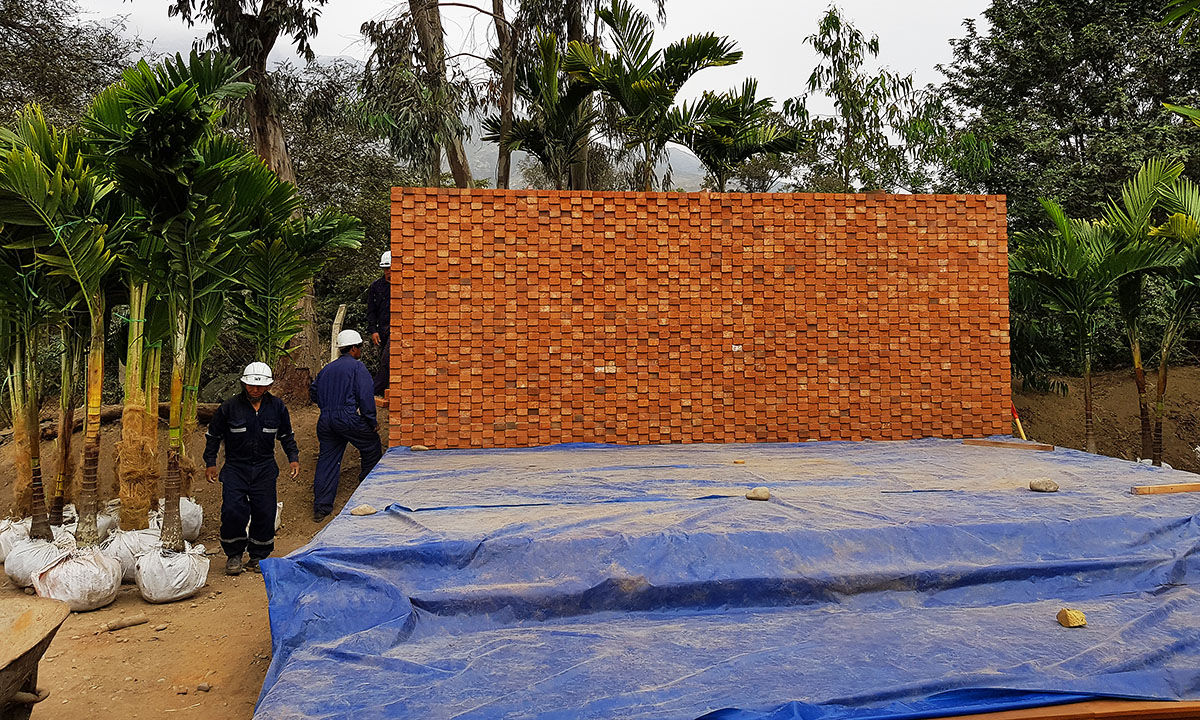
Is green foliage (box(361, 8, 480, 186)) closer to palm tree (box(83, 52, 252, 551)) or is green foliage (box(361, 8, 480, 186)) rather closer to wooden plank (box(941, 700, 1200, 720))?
palm tree (box(83, 52, 252, 551))

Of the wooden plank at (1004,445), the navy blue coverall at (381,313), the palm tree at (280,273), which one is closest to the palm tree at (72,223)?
the palm tree at (280,273)

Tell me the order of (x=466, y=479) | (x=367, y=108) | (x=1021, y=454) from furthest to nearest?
(x=367, y=108) → (x=1021, y=454) → (x=466, y=479)

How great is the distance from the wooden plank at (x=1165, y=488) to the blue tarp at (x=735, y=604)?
82 millimetres

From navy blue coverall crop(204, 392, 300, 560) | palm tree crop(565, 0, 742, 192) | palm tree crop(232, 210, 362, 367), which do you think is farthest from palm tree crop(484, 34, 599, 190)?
navy blue coverall crop(204, 392, 300, 560)

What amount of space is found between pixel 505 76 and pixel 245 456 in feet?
24.6

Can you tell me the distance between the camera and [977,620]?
340 cm

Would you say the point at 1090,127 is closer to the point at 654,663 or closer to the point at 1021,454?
the point at 1021,454

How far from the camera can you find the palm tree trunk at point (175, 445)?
19.1 ft

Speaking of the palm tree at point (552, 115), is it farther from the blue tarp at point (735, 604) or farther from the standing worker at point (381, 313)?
the blue tarp at point (735, 604)

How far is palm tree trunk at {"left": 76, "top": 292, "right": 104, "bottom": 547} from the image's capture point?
5.82 meters

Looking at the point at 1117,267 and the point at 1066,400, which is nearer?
the point at 1117,267

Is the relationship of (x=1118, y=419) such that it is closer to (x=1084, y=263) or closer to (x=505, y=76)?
(x=1084, y=263)

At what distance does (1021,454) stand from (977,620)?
360 cm

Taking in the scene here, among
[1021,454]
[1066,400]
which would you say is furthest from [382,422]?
[1066,400]
